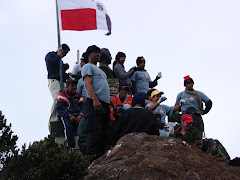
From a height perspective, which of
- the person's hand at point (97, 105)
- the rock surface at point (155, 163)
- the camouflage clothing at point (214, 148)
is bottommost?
the camouflage clothing at point (214, 148)

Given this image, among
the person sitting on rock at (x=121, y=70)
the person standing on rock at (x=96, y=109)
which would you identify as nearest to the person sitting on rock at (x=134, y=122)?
the person standing on rock at (x=96, y=109)

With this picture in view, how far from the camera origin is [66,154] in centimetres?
450

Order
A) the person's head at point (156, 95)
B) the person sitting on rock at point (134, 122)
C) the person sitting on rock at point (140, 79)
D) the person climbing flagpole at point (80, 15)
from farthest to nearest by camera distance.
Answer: the person sitting on rock at point (140, 79) → the person climbing flagpole at point (80, 15) → the person's head at point (156, 95) → the person sitting on rock at point (134, 122)

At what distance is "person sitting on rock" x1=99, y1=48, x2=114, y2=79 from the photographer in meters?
11.2

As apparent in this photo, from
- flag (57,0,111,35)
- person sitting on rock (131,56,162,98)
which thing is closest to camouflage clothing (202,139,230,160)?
person sitting on rock (131,56,162,98)

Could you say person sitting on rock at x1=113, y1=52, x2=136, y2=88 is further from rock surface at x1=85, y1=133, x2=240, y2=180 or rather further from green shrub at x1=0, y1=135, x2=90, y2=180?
green shrub at x1=0, y1=135, x2=90, y2=180

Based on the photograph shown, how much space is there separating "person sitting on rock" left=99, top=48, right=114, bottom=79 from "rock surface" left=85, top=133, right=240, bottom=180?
19.2ft

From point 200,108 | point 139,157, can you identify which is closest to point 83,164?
point 139,157

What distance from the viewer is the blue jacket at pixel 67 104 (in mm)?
7805

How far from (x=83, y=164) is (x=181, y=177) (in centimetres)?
121

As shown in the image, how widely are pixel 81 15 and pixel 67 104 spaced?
3.48 meters

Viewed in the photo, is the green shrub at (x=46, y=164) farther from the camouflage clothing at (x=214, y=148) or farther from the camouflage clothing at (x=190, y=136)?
the camouflage clothing at (x=214, y=148)

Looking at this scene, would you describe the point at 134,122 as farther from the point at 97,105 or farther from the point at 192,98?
the point at 192,98

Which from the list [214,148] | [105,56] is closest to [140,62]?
[105,56]
